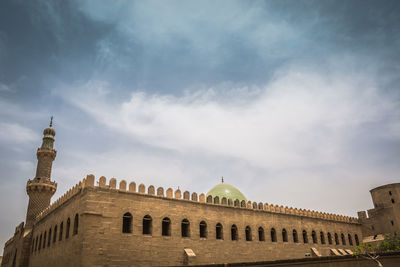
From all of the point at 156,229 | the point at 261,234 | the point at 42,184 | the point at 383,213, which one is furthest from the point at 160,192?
the point at 383,213

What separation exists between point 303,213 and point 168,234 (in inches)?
506

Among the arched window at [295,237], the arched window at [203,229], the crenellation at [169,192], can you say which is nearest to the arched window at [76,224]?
the crenellation at [169,192]

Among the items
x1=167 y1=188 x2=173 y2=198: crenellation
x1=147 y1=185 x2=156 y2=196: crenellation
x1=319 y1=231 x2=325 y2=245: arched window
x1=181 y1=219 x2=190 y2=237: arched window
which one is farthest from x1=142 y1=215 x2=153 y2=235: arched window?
x1=319 y1=231 x2=325 y2=245: arched window

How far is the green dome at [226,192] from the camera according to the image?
27234 millimetres

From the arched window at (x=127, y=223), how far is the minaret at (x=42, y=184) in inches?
521

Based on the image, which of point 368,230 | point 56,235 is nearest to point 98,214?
point 56,235

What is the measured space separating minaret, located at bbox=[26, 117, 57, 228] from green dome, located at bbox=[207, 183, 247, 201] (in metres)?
13.9

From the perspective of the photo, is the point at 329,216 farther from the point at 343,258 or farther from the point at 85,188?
the point at 85,188

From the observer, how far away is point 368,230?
93.7 ft

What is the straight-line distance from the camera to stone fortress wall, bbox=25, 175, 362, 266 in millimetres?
14500

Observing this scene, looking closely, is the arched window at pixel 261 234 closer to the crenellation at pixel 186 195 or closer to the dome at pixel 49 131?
the crenellation at pixel 186 195

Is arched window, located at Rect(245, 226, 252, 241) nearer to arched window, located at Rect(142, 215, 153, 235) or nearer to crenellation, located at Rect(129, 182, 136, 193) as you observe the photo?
arched window, located at Rect(142, 215, 153, 235)

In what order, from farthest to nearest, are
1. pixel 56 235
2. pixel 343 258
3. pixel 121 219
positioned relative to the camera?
pixel 56 235
pixel 121 219
pixel 343 258

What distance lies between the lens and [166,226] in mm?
16953
